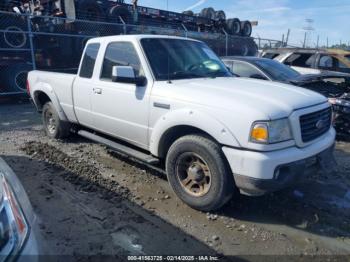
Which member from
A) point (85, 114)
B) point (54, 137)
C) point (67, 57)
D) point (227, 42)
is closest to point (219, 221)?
point (85, 114)

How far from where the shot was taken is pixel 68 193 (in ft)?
13.5

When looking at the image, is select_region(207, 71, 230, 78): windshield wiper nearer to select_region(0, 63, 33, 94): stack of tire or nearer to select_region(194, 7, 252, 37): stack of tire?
select_region(0, 63, 33, 94): stack of tire

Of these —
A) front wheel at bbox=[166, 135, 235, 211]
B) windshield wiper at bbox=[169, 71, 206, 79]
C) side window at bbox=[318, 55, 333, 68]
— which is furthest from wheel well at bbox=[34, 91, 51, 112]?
side window at bbox=[318, 55, 333, 68]

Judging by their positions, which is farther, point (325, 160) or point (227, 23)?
point (227, 23)

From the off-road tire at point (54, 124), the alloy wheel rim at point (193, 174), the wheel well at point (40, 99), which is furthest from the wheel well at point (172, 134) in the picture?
the wheel well at point (40, 99)

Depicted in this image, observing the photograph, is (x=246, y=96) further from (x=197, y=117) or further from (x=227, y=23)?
(x=227, y=23)

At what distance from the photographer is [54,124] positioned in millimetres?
6184

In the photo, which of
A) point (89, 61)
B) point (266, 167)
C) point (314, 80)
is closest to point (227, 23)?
point (314, 80)

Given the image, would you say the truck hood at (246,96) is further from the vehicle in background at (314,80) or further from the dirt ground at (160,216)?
the vehicle in background at (314,80)

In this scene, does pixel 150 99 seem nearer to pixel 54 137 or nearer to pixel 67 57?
pixel 54 137

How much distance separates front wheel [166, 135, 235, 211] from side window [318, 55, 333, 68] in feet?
24.7

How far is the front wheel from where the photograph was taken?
3.36 metres

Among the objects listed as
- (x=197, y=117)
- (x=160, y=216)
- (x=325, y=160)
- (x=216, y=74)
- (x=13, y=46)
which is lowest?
(x=160, y=216)

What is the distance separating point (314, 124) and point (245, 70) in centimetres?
412
